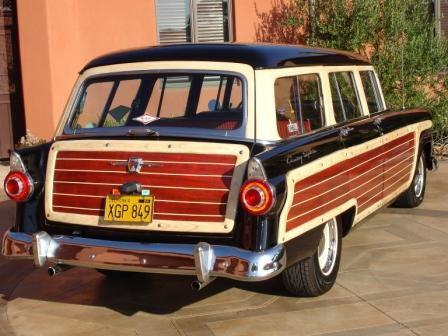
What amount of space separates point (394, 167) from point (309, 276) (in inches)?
70.6

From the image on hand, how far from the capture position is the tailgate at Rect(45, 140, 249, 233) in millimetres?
4258

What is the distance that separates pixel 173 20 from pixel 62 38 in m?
1.76

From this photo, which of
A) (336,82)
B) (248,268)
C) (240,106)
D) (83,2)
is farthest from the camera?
(83,2)

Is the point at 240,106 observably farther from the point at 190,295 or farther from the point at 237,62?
the point at 190,295

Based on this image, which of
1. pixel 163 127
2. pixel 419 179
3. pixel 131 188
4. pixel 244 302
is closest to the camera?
pixel 131 188

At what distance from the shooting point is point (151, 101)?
17.1 feet

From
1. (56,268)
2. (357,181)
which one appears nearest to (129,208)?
(56,268)

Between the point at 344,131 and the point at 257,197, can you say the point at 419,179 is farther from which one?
the point at 257,197

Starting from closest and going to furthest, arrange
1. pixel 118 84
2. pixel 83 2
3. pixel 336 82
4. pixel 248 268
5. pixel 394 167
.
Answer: pixel 248 268, pixel 118 84, pixel 336 82, pixel 394 167, pixel 83 2

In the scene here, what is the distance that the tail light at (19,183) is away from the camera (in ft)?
15.6

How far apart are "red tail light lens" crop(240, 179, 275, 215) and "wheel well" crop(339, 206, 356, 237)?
54.2 inches

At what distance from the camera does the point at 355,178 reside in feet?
17.3

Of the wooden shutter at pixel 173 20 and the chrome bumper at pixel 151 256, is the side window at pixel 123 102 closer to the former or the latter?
the chrome bumper at pixel 151 256

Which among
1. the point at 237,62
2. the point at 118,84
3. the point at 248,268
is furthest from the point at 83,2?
the point at 248,268
